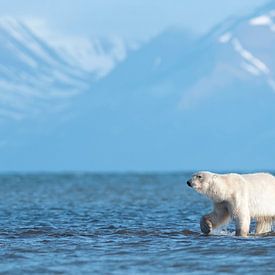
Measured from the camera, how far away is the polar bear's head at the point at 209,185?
16891mm

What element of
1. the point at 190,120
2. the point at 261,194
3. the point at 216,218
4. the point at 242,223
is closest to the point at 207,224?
the point at 216,218

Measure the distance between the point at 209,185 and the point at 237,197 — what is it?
43 centimetres

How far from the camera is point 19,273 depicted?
1360 cm

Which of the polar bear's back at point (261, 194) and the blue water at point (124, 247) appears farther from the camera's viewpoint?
the polar bear's back at point (261, 194)

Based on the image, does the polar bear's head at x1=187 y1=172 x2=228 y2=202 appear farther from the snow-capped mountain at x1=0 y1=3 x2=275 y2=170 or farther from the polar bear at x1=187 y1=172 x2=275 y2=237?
the snow-capped mountain at x1=0 y1=3 x2=275 y2=170

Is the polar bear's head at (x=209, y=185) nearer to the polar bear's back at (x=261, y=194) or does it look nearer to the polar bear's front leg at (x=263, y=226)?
the polar bear's back at (x=261, y=194)

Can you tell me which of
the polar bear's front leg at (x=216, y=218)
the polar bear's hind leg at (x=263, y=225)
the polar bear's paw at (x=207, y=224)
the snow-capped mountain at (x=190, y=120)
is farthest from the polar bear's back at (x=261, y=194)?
the snow-capped mountain at (x=190, y=120)

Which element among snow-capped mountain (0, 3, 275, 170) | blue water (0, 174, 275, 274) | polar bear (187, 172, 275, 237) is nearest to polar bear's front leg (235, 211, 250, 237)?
polar bear (187, 172, 275, 237)

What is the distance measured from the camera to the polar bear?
16.9 m

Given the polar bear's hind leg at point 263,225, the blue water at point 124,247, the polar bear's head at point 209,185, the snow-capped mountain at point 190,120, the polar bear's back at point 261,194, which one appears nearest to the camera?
the blue water at point 124,247

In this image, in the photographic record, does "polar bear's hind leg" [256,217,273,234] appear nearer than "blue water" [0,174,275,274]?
No

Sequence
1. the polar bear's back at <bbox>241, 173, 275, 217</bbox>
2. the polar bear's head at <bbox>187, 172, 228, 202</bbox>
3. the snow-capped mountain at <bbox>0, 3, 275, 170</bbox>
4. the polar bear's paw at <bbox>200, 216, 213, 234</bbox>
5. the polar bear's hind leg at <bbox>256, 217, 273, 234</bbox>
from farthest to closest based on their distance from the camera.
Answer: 1. the snow-capped mountain at <bbox>0, 3, 275, 170</bbox>
2. the polar bear's hind leg at <bbox>256, 217, 273, 234</bbox>
3. the polar bear's paw at <bbox>200, 216, 213, 234</bbox>
4. the polar bear's back at <bbox>241, 173, 275, 217</bbox>
5. the polar bear's head at <bbox>187, 172, 228, 202</bbox>

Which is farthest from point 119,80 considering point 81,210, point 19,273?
point 19,273

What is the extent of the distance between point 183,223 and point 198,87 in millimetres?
130253
